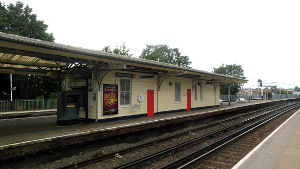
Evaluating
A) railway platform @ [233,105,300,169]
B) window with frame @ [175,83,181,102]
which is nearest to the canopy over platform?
window with frame @ [175,83,181,102]

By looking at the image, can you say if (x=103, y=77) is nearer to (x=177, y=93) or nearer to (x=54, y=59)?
(x=54, y=59)

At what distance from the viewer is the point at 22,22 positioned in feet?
85.1

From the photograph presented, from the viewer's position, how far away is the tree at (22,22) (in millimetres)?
24948

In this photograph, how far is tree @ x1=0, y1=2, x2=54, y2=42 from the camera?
81.9ft

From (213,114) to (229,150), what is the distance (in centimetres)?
795

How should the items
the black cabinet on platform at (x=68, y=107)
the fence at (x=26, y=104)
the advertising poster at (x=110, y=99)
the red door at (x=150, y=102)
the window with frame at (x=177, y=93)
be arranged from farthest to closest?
the fence at (x=26, y=104)
the window with frame at (x=177, y=93)
the red door at (x=150, y=102)
the advertising poster at (x=110, y=99)
the black cabinet on platform at (x=68, y=107)

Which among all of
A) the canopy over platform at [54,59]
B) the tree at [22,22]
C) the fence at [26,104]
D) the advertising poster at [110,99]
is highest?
the tree at [22,22]

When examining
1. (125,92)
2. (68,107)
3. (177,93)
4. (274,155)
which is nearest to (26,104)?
(68,107)

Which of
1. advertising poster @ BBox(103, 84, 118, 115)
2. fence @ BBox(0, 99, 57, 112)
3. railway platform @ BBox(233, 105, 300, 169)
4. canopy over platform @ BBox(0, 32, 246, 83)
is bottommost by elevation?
railway platform @ BBox(233, 105, 300, 169)

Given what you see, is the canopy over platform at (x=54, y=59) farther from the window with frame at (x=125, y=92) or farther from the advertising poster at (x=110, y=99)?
the advertising poster at (x=110, y=99)

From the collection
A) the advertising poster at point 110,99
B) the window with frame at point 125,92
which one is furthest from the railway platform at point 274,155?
the window with frame at point 125,92

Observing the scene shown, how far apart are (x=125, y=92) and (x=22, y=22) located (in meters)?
22.1

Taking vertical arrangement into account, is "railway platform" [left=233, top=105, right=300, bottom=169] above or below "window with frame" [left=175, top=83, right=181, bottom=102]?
below

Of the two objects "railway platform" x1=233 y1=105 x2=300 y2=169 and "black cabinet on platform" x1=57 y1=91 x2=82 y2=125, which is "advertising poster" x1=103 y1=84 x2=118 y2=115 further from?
"railway platform" x1=233 y1=105 x2=300 y2=169
